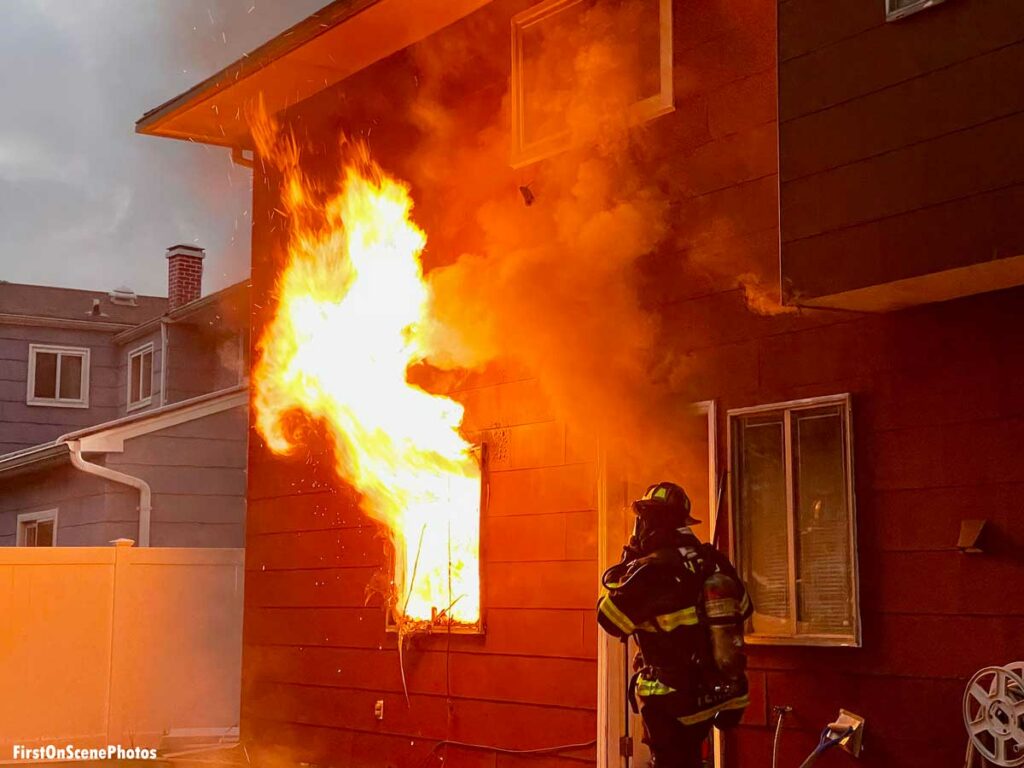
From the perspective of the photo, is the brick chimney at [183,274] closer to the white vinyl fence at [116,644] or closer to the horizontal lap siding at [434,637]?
the white vinyl fence at [116,644]

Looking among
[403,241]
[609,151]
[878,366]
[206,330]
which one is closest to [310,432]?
[403,241]

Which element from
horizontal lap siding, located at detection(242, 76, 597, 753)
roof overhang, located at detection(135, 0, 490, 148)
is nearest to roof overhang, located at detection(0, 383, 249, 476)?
horizontal lap siding, located at detection(242, 76, 597, 753)

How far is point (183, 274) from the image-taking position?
80.0 feet

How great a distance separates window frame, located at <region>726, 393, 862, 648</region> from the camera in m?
7.38

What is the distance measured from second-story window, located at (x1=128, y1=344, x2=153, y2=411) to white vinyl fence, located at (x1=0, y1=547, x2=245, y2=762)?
945 centimetres

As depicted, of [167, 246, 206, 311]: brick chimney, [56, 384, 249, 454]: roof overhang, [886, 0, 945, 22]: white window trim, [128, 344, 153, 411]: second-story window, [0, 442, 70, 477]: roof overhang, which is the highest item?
[167, 246, 206, 311]: brick chimney

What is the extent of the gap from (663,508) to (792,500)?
1058mm

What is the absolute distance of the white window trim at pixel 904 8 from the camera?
22.0ft

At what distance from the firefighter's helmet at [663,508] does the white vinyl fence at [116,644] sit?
328 inches

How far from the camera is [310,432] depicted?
1252 cm

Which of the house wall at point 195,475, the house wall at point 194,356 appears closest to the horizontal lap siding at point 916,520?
the house wall at point 195,475

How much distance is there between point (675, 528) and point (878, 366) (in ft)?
4.78

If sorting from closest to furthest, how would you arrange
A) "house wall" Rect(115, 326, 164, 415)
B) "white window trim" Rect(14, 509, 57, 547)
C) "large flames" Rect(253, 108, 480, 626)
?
"large flames" Rect(253, 108, 480, 626) < "white window trim" Rect(14, 509, 57, 547) < "house wall" Rect(115, 326, 164, 415)

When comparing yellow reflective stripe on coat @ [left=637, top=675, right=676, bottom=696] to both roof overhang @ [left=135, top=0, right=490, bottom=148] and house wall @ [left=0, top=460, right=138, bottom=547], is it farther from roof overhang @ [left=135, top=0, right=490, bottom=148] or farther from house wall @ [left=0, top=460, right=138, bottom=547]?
A: house wall @ [left=0, top=460, right=138, bottom=547]
